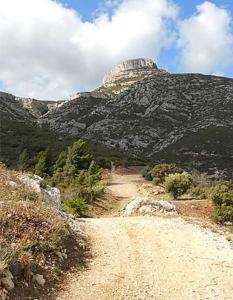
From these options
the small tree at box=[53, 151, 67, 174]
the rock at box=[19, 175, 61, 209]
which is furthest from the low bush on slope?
the small tree at box=[53, 151, 67, 174]

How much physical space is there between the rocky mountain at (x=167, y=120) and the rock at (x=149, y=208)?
5095 cm

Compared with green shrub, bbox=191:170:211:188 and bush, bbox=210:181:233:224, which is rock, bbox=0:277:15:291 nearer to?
bush, bbox=210:181:233:224

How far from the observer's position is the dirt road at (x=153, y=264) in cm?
941

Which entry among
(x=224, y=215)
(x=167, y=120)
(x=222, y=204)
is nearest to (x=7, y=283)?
(x=224, y=215)

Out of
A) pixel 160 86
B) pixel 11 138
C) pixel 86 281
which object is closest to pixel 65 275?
pixel 86 281

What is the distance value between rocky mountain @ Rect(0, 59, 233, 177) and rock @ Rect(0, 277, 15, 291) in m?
63.5

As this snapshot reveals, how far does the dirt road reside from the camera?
30.9 ft

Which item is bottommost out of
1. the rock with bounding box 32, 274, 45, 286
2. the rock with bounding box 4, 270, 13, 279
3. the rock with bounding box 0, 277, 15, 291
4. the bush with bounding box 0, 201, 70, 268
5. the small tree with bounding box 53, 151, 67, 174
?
the rock with bounding box 32, 274, 45, 286

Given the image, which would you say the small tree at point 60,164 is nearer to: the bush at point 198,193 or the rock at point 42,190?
the bush at point 198,193

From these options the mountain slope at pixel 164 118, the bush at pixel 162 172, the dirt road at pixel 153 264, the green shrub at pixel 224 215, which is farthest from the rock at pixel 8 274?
the mountain slope at pixel 164 118

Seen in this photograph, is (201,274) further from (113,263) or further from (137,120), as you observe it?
(137,120)

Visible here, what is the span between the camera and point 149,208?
63.5 feet

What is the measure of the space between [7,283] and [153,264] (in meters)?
4.42

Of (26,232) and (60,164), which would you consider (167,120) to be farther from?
(26,232)
